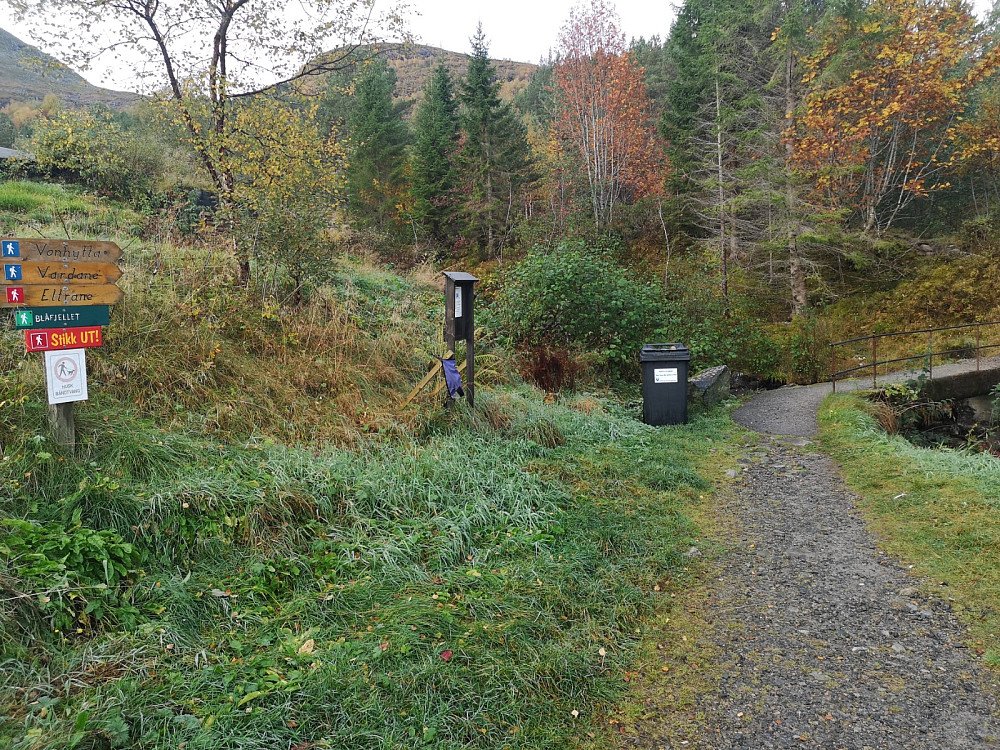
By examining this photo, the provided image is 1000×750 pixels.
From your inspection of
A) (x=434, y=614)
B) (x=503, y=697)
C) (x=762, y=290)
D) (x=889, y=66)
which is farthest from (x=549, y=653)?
(x=889, y=66)

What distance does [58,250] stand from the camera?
3758 millimetres

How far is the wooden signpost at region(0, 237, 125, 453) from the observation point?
3.60m

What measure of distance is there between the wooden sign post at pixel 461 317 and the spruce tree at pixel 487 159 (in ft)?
57.0

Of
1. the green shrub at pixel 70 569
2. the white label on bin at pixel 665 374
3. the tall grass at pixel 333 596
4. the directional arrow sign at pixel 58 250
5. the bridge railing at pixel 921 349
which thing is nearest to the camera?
the tall grass at pixel 333 596

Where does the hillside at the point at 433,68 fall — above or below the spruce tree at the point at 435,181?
above

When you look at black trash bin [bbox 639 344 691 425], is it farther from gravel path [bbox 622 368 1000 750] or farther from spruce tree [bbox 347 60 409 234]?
spruce tree [bbox 347 60 409 234]

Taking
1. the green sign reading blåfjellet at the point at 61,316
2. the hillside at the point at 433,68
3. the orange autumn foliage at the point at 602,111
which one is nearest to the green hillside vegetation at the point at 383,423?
the green sign reading blåfjellet at the point at 61,316

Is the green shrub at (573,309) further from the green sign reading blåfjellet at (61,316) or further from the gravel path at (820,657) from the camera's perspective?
the green sign reading blåfjellet at (61,316)

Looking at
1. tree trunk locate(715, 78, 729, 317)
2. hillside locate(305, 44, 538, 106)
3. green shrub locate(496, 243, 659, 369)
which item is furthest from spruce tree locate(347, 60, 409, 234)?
hillside locate(305, 44, 538, 106)

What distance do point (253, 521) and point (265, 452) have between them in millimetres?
1011

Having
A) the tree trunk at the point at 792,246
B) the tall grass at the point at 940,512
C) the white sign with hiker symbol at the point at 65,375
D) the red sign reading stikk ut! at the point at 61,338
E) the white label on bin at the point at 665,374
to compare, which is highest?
the tree trunk at the point at 792,246

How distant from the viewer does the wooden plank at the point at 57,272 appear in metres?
3.58

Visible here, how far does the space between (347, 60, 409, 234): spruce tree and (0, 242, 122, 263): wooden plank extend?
22.3 metres

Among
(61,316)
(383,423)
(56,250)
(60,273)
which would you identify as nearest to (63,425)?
(61,316)
